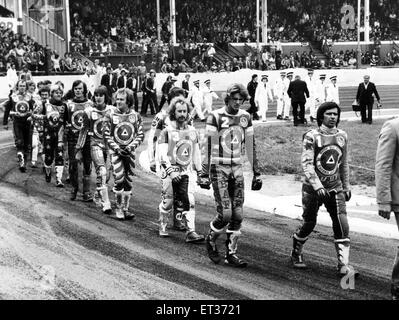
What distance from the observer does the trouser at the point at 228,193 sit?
8758 mm

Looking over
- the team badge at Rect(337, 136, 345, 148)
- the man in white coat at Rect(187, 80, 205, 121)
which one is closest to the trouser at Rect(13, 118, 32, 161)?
the team badge at Rect(337, 136, 345, 148)

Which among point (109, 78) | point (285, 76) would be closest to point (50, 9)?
point (109, 78)

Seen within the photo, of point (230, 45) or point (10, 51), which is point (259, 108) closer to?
point (10, 51)

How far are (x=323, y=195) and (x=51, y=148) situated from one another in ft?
25.9

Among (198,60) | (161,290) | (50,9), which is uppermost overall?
(50,9)

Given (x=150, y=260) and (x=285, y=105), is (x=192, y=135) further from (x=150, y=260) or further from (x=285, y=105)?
(x=285, y=105)

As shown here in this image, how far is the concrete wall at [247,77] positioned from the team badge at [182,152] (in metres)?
21.6

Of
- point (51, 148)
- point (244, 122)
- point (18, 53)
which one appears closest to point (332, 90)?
point (51, 148)

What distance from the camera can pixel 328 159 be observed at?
27.5ft

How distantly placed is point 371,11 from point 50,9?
25382mm

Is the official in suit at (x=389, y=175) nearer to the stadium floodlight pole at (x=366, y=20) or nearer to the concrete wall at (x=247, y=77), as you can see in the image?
the concrete wall at (x=247, y=77)

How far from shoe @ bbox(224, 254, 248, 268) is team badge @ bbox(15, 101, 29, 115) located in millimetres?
8950

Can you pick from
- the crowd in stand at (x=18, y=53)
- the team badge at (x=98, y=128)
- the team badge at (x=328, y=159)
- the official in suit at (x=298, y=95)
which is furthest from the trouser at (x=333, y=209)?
the crowd in stand at (x=18, y=53)

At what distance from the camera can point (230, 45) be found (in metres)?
49.5
